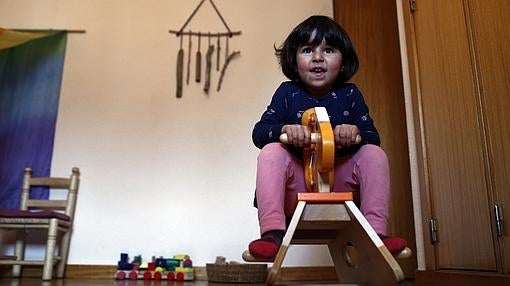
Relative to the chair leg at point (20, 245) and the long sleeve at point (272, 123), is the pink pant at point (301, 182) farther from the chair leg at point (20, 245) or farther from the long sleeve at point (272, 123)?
the chair leg at point (20, 245)

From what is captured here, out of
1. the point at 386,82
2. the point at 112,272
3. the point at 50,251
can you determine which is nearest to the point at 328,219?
the point at 386,82

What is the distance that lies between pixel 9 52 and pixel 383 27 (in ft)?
6.50

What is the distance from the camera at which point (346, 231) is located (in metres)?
0.82

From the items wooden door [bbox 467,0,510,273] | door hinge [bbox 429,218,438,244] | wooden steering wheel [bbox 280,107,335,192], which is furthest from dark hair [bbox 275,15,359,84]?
door hinge [bbox 429,218,438,244]

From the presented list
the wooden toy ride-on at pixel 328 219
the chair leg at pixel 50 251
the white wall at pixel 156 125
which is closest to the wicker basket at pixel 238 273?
the white wall at pixel 156 125

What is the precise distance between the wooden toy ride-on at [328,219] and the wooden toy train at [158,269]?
116 cm

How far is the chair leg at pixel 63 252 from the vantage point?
77.9 inches

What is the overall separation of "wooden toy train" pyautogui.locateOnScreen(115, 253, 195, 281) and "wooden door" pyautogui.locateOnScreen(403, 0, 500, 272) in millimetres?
1078

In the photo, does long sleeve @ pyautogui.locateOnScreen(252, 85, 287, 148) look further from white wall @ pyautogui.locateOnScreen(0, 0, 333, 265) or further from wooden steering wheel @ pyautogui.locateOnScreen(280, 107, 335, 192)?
white wall @ pyautogui.locateOnScreen(0, 0, 333, 265)

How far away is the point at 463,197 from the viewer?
3.83 ft

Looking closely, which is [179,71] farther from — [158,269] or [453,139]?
[453,139]

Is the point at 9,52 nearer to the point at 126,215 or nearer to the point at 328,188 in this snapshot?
the point at 126,215

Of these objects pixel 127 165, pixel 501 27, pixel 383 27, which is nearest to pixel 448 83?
pixel 501 27

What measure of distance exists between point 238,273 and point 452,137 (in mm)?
944
